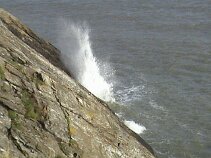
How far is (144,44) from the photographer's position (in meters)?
40.1

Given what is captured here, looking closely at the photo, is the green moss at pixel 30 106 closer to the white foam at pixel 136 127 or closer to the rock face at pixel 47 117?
the rock face at pixel 47 117

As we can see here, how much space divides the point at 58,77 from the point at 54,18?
1204 inches

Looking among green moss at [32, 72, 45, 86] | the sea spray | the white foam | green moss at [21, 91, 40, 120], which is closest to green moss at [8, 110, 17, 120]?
green moss at [21, 91, 40, 120]

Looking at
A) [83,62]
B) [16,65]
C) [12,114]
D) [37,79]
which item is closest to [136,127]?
[83,62]

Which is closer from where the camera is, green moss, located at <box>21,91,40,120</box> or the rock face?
the rock face

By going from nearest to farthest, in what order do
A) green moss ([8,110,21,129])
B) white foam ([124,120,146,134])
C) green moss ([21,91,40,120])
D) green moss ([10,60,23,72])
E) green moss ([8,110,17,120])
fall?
1. green moss ([8,110,21,129])
2. green moss ([8,110,17,120])
3. green moss ([21,91,40,120])
4. green moss ([10,60,23,72])
5. white foam ([124,120,146,134])

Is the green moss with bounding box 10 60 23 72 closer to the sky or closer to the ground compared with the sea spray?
closer to the ground

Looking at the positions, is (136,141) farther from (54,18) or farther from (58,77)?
(54,18)

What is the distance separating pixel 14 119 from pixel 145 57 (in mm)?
24863

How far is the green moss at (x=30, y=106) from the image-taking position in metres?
14.4

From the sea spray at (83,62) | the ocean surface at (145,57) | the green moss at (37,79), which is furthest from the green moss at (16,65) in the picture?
the ocean surface at (145,57)

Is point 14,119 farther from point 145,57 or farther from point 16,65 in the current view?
point 145,57

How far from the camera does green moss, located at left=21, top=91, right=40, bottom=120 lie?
14445 mm

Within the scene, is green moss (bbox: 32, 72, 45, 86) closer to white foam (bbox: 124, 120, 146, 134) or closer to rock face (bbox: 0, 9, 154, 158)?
rock face (bbox: 0, 9, 154, 158)
